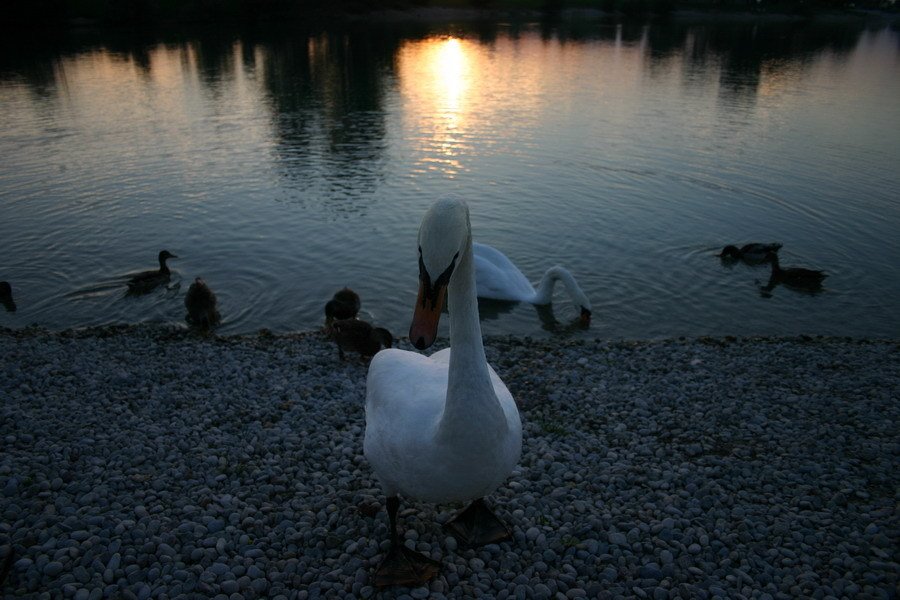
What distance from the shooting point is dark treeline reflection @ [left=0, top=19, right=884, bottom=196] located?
21969 mm

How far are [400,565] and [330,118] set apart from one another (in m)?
24.4

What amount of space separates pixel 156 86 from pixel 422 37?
113ft

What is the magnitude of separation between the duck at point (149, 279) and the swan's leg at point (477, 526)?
30.4 feet

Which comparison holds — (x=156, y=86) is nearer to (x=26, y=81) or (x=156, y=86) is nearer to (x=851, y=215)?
(x=26, y=81)

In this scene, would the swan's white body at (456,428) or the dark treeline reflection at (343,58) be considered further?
the dark treeline reflection at (343,58)

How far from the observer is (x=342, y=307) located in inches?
410

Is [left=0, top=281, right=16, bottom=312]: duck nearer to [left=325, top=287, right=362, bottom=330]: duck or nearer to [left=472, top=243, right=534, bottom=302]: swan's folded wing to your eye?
[left=325, top=287, right=362, bottom=330]: duck

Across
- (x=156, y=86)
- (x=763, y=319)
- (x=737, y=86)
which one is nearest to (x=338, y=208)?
(x=763, y=319)

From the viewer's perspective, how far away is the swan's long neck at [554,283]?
11211mm

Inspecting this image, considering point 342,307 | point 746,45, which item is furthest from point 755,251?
point 746,45

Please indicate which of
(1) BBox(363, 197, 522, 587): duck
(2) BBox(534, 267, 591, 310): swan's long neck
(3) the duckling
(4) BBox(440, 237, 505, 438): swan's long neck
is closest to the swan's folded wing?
(2) BBox(534, 267, 591, 310): swan's long neck

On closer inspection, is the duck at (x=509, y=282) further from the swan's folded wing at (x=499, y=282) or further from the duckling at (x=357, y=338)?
the duckling at (x=357, y=338)

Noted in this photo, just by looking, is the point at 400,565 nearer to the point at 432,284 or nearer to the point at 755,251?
the point at 432,284

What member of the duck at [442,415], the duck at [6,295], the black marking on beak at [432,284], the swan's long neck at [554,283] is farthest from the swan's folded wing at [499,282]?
the duck at [6,295]
